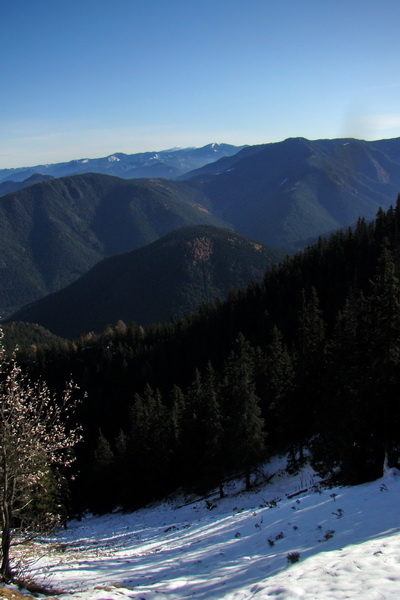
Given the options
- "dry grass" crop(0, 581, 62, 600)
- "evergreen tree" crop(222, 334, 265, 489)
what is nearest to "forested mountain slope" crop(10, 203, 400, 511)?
"evergreen tree" crop(222, 334, 265, 489)

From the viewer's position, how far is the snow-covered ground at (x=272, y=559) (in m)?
10.4

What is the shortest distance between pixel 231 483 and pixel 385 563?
28.2 meters

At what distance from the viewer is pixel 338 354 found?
87.5 feet

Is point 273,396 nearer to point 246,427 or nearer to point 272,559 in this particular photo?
point 246,427

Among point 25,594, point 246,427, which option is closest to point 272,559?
point 25,594

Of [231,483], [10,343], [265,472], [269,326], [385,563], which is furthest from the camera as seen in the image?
[10,343]

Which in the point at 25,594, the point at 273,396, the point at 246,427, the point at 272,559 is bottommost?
the point at 273,396

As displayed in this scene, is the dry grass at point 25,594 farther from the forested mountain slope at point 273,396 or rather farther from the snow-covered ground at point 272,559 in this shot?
the forested mountain slope at point 273,396

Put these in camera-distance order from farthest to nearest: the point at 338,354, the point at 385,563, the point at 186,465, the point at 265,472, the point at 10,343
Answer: the point at 10,343 → the point at 186,465 → the point at 265,472 → the point at 338,354 → the point at 385,563

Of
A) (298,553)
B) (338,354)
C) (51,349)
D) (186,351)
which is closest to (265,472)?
(338,354)

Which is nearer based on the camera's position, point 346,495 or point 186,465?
point 346,495

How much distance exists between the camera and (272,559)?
1298 centimetres

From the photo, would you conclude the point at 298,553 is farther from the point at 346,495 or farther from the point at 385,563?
the point at 346,495

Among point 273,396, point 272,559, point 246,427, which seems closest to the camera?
point 272,559
